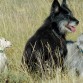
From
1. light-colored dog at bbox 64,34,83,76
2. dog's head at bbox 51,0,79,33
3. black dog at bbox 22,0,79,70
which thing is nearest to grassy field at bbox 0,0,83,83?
black dog at bbox 22,0,79,70

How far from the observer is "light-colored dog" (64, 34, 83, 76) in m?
7.17

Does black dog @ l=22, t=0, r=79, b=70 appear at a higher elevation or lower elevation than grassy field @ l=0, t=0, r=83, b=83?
higher

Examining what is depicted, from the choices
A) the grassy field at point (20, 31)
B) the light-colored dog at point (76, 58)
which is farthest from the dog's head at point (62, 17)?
the grassy field at point (20, 31)

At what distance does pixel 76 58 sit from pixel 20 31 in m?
2.43

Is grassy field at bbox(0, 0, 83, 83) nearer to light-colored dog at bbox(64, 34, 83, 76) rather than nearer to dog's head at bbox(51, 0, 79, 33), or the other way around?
light-colored dog at bbox(64, 34, 83, 76)

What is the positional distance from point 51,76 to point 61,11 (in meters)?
1.31

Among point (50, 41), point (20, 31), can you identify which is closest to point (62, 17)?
point (50, 41)

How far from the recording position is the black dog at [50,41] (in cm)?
713

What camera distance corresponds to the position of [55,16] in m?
7.39

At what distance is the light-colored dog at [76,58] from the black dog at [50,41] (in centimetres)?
11

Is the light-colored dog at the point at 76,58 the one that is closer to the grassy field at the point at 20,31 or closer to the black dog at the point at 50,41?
the black dog at the point at 50,41

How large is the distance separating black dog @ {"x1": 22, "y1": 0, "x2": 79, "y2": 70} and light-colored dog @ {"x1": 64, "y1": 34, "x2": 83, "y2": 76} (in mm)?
113

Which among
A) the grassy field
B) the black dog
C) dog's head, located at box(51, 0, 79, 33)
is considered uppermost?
dog's head, located at box(51, 0, 79, 33)

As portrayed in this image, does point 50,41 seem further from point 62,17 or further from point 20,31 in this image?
point 20,31
